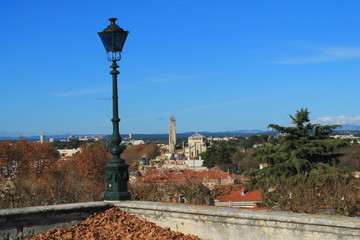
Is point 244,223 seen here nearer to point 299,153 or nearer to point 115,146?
point 115,146

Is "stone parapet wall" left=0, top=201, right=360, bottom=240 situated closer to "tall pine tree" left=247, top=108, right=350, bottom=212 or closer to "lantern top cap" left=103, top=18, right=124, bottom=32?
"lantern top cap" left=103, top=18, right=124, bottom=32

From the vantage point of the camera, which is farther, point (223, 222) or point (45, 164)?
point (45, 164)

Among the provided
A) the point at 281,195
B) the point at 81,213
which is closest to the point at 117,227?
the point at 81,213

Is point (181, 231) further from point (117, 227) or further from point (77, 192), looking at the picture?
point (77, 192)

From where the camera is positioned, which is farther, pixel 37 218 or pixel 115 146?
pixel 115 146

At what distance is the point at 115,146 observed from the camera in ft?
31.2

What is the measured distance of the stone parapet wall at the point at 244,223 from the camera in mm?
6254

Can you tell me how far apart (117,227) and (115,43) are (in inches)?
142

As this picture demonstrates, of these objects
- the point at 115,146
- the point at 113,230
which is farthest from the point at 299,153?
the point at 113,230

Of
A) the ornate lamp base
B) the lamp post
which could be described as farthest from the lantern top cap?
the ornate lamp base

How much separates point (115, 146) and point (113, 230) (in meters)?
1.84

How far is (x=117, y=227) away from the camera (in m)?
8.38

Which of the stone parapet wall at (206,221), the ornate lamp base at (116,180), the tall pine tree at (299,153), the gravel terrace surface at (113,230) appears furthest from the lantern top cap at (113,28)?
the tall pine tree at (299,153)

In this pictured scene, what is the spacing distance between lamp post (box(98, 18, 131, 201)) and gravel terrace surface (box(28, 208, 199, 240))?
0.46 meters
